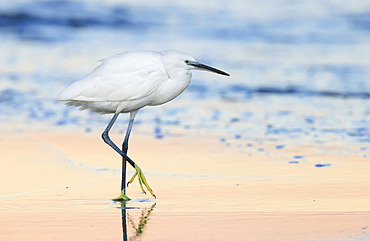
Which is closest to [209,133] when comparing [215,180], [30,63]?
[215,180]

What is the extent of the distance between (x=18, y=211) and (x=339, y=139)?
155 inches

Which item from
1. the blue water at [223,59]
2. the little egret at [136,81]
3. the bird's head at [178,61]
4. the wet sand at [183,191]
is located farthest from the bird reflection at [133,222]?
the blue water at [223,59]

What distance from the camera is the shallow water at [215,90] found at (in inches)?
223

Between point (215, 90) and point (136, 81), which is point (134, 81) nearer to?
point (136, 81)

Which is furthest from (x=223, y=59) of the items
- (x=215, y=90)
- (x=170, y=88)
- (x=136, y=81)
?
(x=136, y=81)

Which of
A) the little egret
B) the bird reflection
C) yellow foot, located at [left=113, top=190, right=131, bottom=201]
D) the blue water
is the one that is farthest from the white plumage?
the blue water

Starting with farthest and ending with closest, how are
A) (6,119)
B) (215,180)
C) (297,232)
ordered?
(6,119) < (215,180) < (297,232)

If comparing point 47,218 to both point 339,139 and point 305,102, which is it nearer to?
point 339,139

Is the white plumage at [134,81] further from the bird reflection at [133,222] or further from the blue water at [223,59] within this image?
the blue water at [223,59]

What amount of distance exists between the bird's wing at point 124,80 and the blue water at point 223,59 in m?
2.26

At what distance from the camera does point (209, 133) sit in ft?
28.5

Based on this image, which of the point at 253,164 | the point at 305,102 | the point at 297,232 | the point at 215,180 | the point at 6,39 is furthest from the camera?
the point at 6,39

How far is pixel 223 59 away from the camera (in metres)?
14.3

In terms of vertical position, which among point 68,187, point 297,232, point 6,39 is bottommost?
point 6,39
